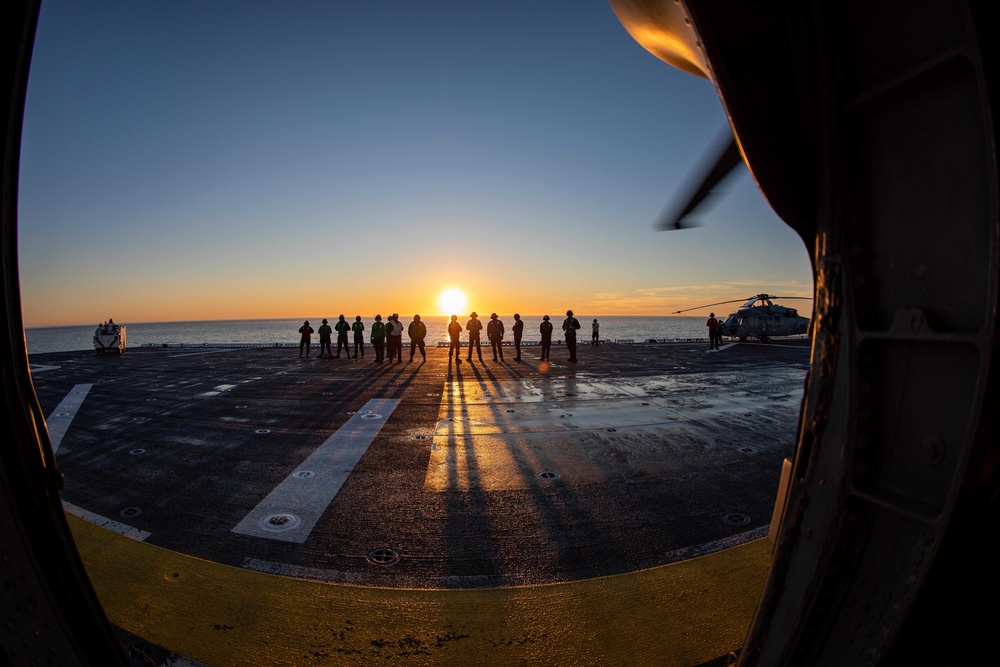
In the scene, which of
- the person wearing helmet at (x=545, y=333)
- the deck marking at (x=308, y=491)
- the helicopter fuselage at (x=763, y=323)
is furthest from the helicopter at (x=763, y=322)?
the deck marking at (x=308, y=491)

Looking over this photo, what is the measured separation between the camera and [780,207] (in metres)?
1.81

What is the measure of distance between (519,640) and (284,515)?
267 centimetres

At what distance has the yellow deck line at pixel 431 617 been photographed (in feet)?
7.88

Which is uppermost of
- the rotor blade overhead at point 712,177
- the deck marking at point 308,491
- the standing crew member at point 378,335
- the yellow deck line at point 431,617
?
the rotor blade overhead at point 712,177

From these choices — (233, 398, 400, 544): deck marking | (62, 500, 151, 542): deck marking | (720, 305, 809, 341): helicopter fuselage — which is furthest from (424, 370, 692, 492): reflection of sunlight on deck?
(720, 305, 809, 341): helicopter fuselage

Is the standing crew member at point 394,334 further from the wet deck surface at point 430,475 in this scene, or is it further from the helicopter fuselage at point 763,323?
the helicopter fuselage at point 763,323

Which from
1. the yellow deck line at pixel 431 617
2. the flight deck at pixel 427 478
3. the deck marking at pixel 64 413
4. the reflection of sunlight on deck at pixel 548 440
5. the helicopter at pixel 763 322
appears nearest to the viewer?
the yellow deck line at pixel 431 617

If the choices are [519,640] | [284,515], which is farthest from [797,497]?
[284,515]

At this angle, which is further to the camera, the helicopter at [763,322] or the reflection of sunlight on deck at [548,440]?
the helicopter at [763,322]

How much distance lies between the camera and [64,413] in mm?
8273

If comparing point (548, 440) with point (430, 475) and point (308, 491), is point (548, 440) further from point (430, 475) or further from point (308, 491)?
point (308, 491)

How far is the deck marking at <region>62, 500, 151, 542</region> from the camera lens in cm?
369

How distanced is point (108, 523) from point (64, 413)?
666 cm

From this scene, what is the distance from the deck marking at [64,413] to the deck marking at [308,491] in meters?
3.97
